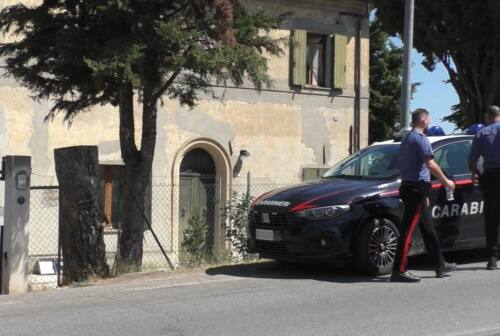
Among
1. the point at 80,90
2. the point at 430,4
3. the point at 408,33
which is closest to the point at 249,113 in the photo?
the point at 430,4

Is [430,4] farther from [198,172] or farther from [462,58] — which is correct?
[198,172]

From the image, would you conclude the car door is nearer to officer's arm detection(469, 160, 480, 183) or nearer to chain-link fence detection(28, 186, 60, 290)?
officer's arm detection(469, 160, 480, 183)

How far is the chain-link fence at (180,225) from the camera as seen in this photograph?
12727mm

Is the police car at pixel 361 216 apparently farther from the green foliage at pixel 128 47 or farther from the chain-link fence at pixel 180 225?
the chain-link fence at pixel 180 225

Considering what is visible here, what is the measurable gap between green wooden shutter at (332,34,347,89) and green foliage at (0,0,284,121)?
Result: 10.8 metres

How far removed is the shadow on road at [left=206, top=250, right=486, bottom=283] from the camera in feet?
29.2

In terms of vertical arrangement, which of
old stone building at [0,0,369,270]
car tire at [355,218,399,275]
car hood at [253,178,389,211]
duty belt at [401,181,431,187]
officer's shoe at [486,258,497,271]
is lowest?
officer's shoe at [486,258,497,271]

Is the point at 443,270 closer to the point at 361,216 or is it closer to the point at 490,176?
the point at 361,216

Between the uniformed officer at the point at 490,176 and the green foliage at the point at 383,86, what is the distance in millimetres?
26913

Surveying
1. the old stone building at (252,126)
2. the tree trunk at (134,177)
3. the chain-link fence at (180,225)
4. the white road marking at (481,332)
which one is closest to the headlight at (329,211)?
the white road marking at (481,332)

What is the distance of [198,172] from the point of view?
20.1 m

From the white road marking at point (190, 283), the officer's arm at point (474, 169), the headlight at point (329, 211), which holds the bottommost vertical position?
the white road marking at point (190, 283)

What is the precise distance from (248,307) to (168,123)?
12000mm

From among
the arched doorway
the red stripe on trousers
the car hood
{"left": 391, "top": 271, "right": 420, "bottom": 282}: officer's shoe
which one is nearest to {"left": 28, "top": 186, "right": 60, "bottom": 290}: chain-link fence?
the arched doorway
